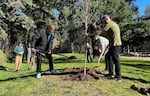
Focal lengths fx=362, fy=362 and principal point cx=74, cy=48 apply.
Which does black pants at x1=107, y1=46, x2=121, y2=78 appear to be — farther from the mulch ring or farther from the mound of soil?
the mound of soil

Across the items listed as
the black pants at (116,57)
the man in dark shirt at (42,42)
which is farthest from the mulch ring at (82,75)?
the man in dark shirt at (42,42)

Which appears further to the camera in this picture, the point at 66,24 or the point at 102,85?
the point at 66,24

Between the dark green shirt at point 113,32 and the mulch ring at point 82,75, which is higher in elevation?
the dark green shirt at point 113,32

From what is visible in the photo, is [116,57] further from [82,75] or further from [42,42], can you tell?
[42,42]

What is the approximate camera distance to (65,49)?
97.3 m

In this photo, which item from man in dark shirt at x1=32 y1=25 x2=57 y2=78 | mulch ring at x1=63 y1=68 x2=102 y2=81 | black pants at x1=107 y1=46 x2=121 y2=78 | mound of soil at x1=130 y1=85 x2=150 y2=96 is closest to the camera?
mound of soil at x1=130 y1=85 x2=150 y2=96

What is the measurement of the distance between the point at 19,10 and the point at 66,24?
2081 centimetres

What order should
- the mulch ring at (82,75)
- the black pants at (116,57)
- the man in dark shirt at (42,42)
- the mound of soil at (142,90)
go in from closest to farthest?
the mound of soil at (142,90)
the mulch ring at (82,75)
the black pants at (116,57)
the man in dark shirt at (42,42)

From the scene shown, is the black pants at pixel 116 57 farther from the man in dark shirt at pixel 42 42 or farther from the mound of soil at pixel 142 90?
the man in dark shirt at pixel 42 42

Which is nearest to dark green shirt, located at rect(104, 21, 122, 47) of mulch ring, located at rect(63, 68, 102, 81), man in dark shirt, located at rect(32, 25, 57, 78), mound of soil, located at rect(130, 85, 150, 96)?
mulch ring, located at rect(63, 68, 102, 81)

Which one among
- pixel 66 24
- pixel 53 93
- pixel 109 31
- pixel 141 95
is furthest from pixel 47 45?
pixel 66 24

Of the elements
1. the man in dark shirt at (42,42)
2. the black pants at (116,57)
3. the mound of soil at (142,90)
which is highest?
the man in dark shirt at (42,42)

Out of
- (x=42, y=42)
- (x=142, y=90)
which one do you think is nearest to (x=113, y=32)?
(x=142, y=90)

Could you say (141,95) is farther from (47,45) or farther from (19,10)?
(19,10)
